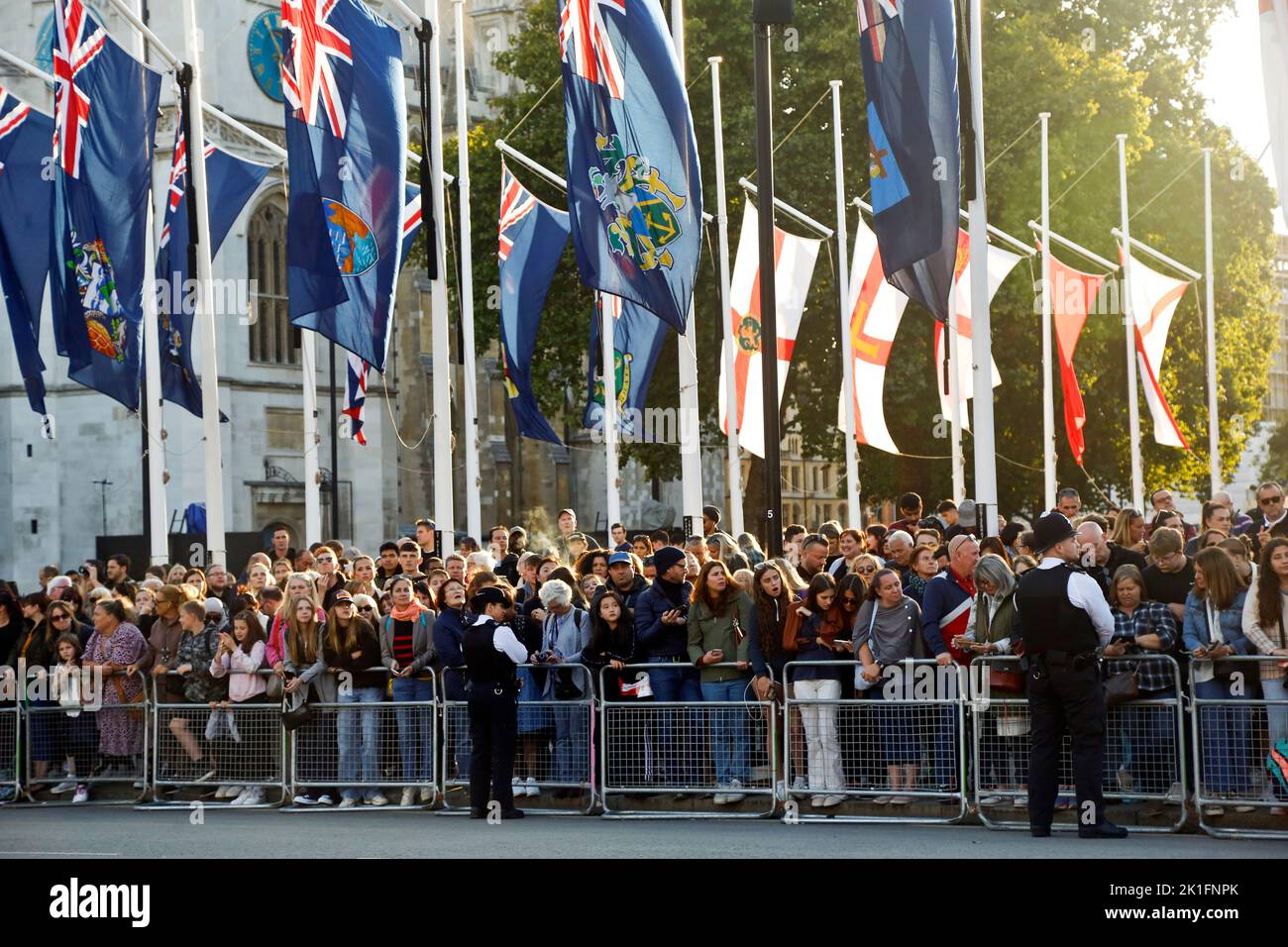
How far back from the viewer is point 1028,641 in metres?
12.8

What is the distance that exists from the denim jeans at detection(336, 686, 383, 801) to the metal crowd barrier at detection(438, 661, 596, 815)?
0.64 metres

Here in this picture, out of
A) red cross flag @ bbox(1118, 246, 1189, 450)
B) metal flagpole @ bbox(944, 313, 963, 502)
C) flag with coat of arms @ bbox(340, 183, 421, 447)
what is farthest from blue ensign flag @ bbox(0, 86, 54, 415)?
red cross flag @ bbox(1118, 246, 1189, 450)

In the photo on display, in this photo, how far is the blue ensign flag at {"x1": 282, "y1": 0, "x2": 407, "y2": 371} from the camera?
63.9ft

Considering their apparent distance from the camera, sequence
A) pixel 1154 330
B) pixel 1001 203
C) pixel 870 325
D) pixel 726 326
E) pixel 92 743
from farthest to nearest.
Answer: pixel 1001 203
pixel 1154 330
pixel 870 325
pixel 726 326
pixel 92 743

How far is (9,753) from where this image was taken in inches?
708

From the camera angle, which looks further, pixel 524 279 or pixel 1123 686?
pixel 524 279

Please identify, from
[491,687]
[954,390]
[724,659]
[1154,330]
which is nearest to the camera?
[491,687]

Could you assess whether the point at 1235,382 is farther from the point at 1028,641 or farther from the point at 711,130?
the point at 1028,641

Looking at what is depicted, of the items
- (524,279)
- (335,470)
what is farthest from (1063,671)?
(335,470)

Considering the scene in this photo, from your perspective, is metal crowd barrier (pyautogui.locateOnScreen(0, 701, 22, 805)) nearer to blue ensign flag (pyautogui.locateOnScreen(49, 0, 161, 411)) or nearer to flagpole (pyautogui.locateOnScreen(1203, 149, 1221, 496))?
blue ensign flag (pyautogui.locateOnScreen(49, 0, 161, 411))

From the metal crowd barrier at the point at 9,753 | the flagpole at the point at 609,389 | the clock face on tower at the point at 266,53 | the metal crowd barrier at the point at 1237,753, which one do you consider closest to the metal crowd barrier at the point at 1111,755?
the metal crowd barrier at the point at 1237,753

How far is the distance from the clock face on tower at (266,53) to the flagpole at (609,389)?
23.0m

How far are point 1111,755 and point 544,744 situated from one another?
459 centimetres

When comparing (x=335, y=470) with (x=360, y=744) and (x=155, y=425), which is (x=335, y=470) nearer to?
(x=155, y=425)
